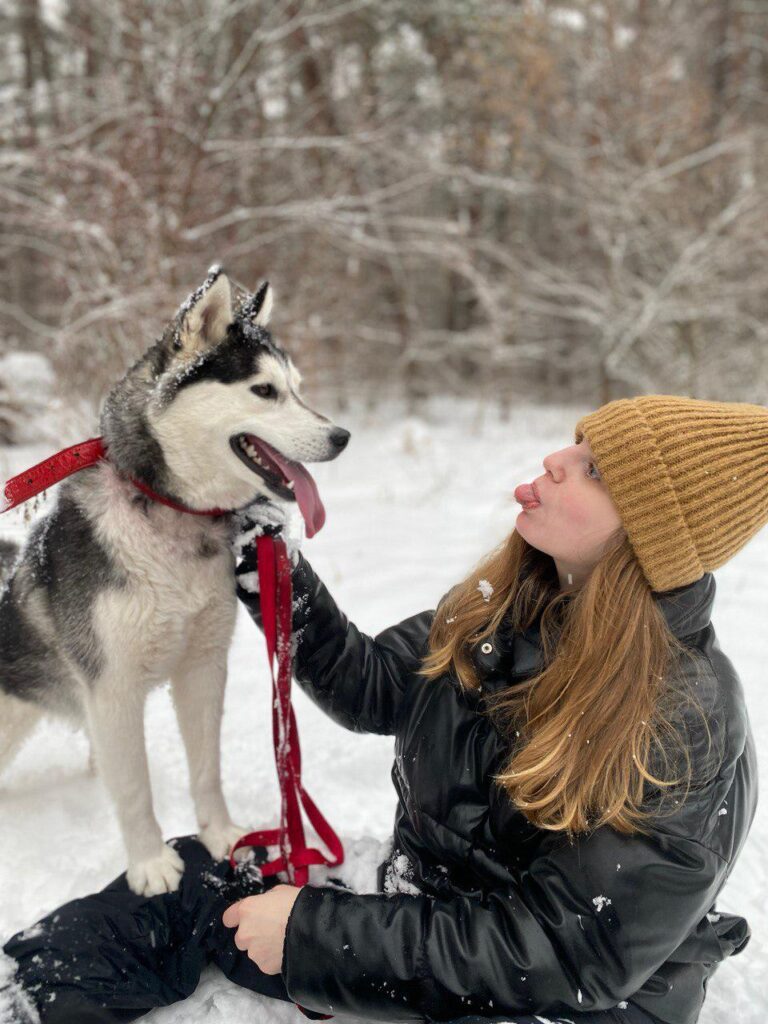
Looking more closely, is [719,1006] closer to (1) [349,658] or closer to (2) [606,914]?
(2) [606,914]

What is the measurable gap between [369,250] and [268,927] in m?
9.78

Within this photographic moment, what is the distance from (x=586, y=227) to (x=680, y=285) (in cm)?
315

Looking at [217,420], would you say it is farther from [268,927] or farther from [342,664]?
[268,927]

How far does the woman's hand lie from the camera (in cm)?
129

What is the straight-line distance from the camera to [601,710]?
1.24 meters

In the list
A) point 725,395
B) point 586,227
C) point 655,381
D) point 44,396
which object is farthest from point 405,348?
point 44,396

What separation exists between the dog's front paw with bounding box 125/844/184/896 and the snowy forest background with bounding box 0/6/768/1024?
1.08ft

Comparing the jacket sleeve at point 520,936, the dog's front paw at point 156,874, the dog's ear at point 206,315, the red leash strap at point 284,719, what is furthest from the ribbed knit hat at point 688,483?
the dog's front paw at point 156,874

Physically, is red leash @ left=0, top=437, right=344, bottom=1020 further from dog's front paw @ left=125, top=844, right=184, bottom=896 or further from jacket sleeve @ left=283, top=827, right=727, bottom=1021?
jacket sleeve @ left=283, top=827, right=727, bottom=1021

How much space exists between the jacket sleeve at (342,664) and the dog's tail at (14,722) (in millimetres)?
930

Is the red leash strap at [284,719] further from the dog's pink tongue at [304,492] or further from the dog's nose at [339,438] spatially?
the dog's nose at [339,438]

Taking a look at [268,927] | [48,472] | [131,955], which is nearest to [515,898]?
[268,927]

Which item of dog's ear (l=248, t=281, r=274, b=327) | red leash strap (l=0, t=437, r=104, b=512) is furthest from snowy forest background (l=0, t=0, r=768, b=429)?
red leash strap (l=0, t=437, r=104, b=512)

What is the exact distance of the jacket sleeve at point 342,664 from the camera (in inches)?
68.3
